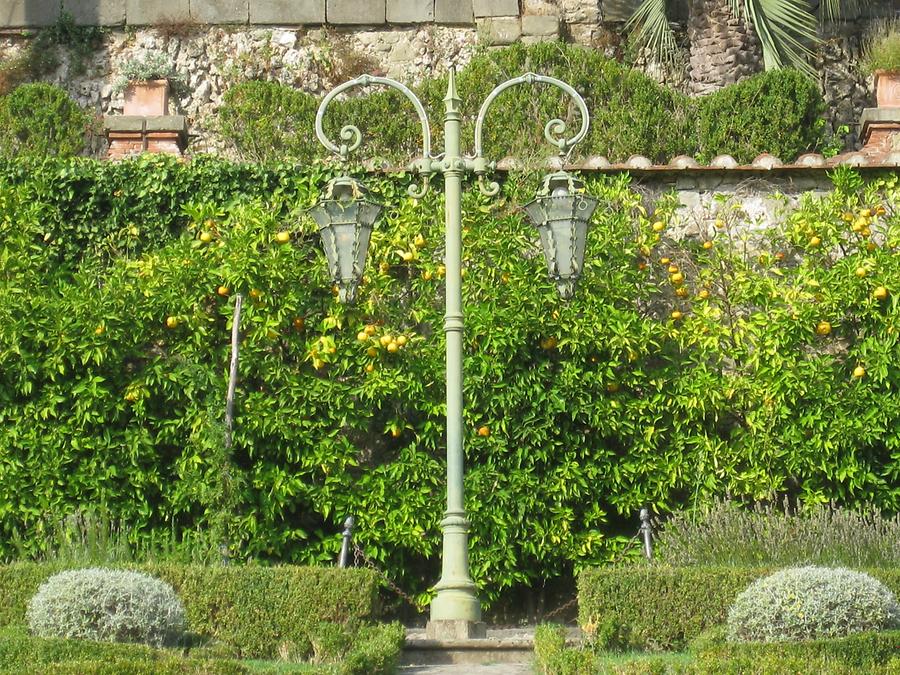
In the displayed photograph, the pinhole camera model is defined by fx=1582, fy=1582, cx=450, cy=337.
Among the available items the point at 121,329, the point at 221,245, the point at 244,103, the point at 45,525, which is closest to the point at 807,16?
the point at 244,103

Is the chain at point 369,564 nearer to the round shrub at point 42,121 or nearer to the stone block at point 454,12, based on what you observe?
the round shrub at point 42,121

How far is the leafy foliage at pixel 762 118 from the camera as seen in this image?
12805 mm

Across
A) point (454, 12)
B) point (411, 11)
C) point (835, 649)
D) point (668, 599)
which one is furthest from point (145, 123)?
point (835, 649)

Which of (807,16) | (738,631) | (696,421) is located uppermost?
(807,16)

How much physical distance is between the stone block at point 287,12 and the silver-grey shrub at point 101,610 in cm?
927

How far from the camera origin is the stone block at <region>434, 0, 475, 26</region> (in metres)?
15.7

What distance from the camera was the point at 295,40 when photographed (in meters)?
15.7

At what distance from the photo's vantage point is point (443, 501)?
35.4 feet

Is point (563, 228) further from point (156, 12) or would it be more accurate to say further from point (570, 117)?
point (156, 12)

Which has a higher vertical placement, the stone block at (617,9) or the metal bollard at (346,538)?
the stone block at (617,9)

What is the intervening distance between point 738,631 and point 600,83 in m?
6.91

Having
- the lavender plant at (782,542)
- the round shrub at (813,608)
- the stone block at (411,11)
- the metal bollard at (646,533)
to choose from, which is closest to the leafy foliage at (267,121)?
the stone block at (411,11)

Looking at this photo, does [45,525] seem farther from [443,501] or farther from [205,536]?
[443,501]

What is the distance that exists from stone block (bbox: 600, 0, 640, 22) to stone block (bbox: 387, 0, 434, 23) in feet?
5.68
